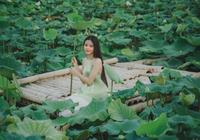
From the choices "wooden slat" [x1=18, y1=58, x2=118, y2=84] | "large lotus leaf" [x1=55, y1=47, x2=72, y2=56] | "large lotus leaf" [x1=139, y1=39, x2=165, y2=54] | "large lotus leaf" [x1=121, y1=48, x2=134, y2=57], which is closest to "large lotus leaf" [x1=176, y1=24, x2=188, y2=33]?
"large lotus leaf" [x1=139, y1=39, x2=165, y2=54]

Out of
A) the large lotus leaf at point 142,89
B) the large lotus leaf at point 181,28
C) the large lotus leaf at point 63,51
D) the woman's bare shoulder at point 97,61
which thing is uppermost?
the large lotus leaf at point 181,28

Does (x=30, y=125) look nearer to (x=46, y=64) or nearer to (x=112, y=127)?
(x=112, y=127)

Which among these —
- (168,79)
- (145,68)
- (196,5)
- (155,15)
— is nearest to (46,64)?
(145,68)

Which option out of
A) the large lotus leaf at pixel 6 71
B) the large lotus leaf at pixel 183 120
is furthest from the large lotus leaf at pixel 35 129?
the large lotus leaf at pixel 6 71

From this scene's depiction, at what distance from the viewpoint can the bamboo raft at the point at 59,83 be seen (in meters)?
4.35

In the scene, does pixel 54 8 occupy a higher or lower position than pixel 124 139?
higher

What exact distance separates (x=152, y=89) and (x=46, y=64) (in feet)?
6.20

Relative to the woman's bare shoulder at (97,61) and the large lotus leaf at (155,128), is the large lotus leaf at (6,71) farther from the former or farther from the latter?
the large lotus leaf at (155,128)

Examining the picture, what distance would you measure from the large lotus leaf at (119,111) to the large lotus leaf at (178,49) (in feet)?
8.70

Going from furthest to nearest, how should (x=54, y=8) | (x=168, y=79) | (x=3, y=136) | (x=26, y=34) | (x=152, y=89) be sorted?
(x=54, y=8)
(x=26, y=34)
(x=168, y=79)
(x=152, y=89)
(x=3, y=136)

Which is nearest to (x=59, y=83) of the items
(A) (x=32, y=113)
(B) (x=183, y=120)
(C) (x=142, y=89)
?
(C) (x=142, y=89)

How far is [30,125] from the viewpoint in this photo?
2.95 m

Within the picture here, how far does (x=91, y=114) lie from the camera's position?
337 centimetres

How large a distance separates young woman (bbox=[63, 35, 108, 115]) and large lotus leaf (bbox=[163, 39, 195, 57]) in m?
1.95
